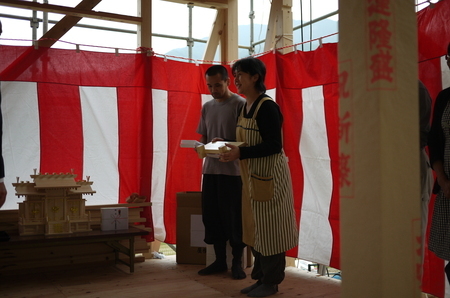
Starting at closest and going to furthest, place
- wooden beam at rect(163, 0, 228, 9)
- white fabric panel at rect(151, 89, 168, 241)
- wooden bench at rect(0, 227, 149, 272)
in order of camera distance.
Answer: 1. wooden bench at rect(0, 227, 149, 272)
2. white fabric panel at rect(151, 89, 168, 241)
3. wooden beam at rect(163, 0, 228, 9)

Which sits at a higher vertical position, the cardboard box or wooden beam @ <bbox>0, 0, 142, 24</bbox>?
wooden beam @ <bbox>0, 0, 142, 24</bbox>

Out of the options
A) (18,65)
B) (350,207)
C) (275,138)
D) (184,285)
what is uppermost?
(18,65)

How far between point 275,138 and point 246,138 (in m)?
0.19

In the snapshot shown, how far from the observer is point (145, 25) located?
3684mm

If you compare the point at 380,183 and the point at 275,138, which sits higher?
the point at 275,138

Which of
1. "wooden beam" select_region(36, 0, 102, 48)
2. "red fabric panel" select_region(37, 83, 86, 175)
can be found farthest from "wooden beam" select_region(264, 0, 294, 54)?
"red fabric panel" select_region(37, 83, 86, 175)

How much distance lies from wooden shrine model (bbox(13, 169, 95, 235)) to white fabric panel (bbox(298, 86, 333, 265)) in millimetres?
1536

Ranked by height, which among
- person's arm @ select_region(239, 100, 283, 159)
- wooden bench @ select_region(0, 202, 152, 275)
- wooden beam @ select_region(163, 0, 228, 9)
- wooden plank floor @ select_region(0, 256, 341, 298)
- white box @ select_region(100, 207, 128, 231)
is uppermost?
wooden beam @ select_region(163, 0, 228, 9)

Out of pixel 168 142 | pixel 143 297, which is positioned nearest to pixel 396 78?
pixel 143 297

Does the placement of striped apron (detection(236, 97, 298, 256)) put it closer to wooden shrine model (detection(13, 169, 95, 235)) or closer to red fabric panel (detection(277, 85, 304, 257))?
red fabric panel (detection(277, 85, 304, 257))

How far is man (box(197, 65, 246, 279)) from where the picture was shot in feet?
9.66

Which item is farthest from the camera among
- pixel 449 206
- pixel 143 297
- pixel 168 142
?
pixel 168 142

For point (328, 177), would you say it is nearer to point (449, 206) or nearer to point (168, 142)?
point (449, 206)

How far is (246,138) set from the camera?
2.50 m
